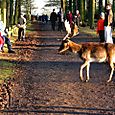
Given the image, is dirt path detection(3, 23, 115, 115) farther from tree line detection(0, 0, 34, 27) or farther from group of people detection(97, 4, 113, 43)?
tree line detection(0, 0, 34, 27)

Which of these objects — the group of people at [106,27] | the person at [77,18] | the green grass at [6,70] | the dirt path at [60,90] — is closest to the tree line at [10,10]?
the person at [77,18]

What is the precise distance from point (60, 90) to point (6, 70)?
4172mm

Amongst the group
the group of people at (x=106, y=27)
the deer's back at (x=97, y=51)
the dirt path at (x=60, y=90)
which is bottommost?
the dirt path at (x=60, y=90)

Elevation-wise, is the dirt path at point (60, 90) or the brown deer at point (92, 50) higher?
the brown deer at point (92, 50)

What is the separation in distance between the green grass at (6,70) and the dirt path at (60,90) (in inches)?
11.3

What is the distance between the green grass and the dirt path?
0.94 ft

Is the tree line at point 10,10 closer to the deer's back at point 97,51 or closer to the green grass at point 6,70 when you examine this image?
the green grass at point 6,70

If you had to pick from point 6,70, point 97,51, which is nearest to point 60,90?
point 97,51

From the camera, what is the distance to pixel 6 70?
15555 millimetres

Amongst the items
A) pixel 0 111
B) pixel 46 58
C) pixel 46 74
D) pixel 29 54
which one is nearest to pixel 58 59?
pixel 46 58

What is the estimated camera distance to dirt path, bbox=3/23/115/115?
9.78 meters

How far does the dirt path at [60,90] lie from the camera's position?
978cm

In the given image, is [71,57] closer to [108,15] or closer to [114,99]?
[108,15]

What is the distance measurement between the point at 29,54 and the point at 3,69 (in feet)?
17.2
